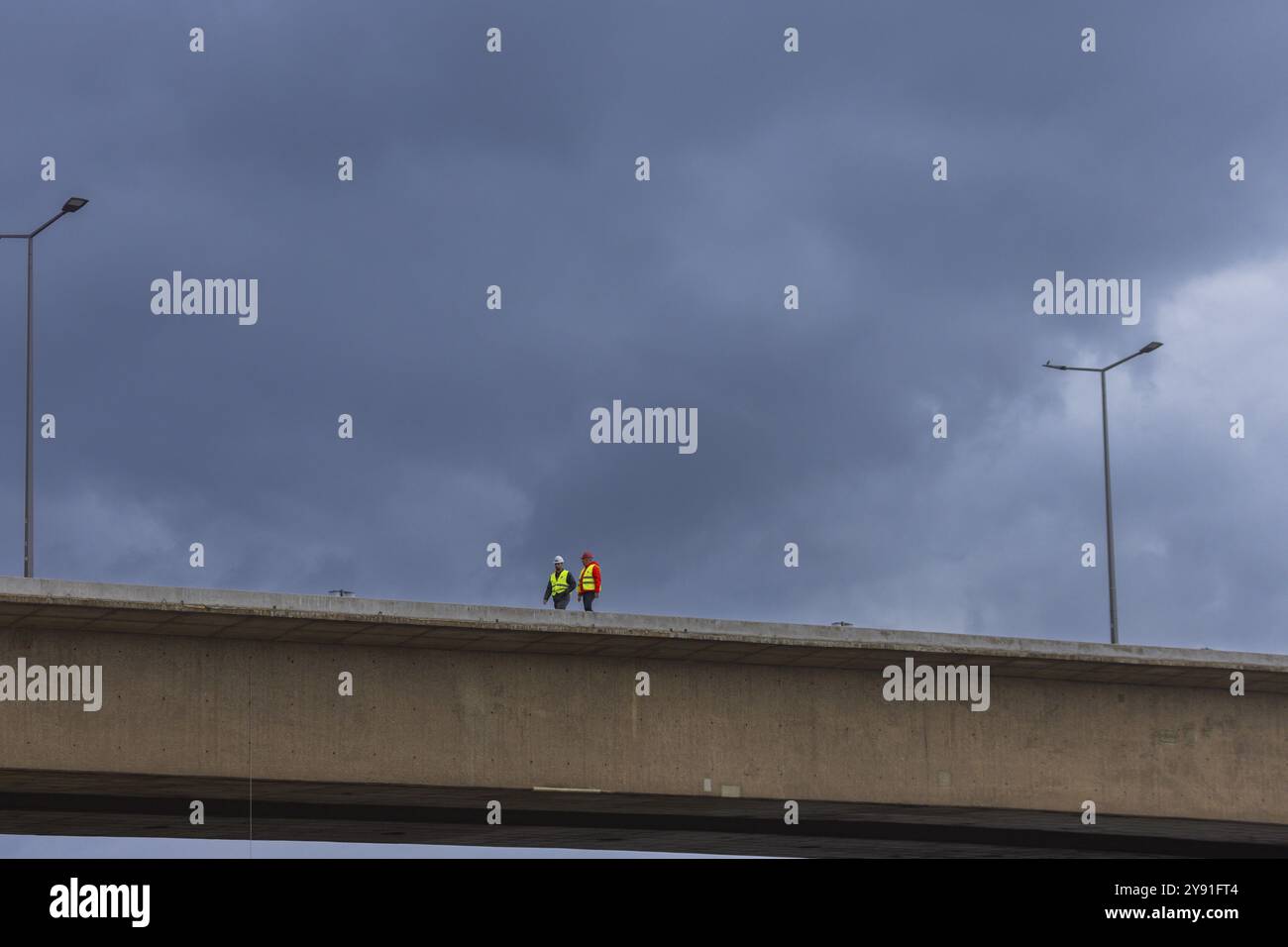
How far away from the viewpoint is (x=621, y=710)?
1161 inches

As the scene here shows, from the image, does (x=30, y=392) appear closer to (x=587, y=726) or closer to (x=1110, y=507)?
(x=587, y=726)

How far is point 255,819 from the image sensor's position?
3453cm

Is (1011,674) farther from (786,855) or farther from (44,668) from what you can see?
(44,668)

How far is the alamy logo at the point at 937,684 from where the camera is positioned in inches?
1228

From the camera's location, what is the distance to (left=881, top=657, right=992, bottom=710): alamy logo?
31188mm

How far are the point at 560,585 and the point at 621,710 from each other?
15.4 feet

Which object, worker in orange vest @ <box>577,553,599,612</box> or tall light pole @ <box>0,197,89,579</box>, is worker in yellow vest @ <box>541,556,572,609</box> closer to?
worker in orange vest @ <box>577,553,599,612</box>

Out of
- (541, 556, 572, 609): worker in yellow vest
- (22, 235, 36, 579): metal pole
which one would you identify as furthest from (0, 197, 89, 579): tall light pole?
(541, 556, 572, 609): worker in yellow vest

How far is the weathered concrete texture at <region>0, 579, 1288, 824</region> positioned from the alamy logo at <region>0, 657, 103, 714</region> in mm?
130

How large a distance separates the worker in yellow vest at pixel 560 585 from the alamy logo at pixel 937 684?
596 cm

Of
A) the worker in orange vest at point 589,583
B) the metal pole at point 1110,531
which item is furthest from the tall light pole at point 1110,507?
the worker in orange vest at point 589,583

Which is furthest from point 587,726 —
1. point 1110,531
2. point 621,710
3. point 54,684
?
point 1110,531

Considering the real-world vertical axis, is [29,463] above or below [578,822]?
→ above
